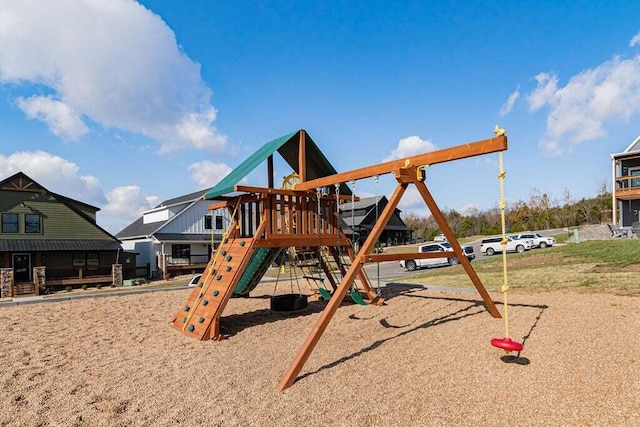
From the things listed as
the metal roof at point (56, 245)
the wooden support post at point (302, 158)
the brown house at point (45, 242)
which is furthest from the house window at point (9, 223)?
the wooden support post at point (302, 158)

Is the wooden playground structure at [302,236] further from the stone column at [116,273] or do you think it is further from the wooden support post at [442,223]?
the stone column at [116,273]

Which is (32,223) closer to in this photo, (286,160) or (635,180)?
(286,160)

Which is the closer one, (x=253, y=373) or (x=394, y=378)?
(x=394, y=378)

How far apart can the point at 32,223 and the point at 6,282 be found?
4.53 meters

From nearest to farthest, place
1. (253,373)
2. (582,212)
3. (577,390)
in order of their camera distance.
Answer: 1. (577,390)
2. (253,373)
3. (582,212)

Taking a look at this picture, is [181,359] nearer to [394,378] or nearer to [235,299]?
[394,378]

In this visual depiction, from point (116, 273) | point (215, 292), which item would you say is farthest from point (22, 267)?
point (215, 292)

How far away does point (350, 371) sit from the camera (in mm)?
5289

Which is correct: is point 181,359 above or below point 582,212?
below

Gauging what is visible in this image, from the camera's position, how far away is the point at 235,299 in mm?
11945

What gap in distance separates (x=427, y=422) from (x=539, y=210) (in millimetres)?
67999

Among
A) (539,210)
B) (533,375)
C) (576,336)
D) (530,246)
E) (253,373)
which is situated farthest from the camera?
(539,210)

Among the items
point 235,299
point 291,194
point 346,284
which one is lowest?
point 235,299

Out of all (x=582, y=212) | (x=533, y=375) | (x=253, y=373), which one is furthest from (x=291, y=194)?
(x=582, y=212)
